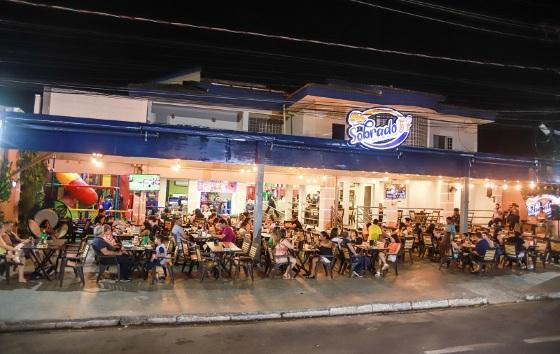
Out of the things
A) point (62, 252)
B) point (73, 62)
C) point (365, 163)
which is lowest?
point (62, 252)

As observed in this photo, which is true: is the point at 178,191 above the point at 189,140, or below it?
below

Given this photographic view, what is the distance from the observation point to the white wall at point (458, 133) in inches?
909

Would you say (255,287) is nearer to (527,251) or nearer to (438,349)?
(438,349)

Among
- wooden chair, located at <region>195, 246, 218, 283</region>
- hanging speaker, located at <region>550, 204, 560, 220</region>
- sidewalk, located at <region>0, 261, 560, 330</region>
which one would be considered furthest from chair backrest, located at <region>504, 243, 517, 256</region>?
wooden chair, located at <region>195, 246, 218, 283</region>

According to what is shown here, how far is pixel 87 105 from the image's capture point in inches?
632

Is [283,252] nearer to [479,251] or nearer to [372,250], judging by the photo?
[372,250]

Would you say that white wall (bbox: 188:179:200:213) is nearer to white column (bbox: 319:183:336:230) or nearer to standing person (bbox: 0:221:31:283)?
white column (bbox: 319:183:336:230)

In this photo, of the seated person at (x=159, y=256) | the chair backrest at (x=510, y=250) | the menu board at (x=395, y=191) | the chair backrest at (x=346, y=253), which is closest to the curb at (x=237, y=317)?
the seated person at (x=159, y=256)

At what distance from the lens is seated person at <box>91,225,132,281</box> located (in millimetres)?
11203

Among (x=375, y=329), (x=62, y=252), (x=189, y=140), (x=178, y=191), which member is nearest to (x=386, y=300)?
(x=375, y=329)

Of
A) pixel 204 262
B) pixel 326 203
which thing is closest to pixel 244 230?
pixel 204 262

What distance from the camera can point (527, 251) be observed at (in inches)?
631

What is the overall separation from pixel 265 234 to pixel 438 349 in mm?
9231

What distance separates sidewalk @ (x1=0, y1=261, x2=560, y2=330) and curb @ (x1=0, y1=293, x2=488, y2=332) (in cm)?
4
